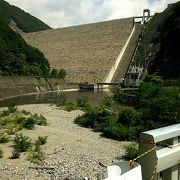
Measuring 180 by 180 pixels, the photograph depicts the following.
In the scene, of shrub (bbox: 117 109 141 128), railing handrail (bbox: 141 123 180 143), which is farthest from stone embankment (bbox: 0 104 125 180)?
railing handrail (bbox: 141 123 180 143)

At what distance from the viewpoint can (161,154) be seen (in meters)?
3.32

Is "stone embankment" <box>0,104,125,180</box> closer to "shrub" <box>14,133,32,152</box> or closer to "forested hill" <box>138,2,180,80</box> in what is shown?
"shrub" <box>14,133,32,152</box>

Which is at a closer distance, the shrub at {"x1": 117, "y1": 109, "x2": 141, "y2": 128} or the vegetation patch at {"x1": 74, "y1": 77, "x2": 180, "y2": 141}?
the vegetation patch at {"x1": 74, "y1": 77, "x2": 180, "y2": 141}

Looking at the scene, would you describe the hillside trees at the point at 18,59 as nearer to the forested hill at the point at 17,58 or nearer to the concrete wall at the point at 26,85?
the forested hill at the point at 17,58

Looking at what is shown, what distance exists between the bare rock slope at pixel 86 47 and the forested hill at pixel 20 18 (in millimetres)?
46059

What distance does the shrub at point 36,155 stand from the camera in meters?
8.16

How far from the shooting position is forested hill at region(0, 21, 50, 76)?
4202 centimetres

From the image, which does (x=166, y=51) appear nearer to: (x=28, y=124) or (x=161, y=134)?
(x=28, y=124)

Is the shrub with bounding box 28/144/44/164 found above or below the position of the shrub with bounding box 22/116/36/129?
below

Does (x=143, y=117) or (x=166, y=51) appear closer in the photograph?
(x=143, y=117)

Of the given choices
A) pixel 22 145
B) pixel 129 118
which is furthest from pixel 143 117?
pixel 22 145

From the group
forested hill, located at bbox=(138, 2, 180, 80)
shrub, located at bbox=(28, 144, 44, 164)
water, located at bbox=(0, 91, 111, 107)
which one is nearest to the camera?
shrub, located at bbox=(28, 144, 44, 164)

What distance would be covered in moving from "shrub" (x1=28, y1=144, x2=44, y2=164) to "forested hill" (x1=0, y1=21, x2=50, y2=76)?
30.9 meters

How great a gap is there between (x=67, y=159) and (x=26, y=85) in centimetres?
3178
